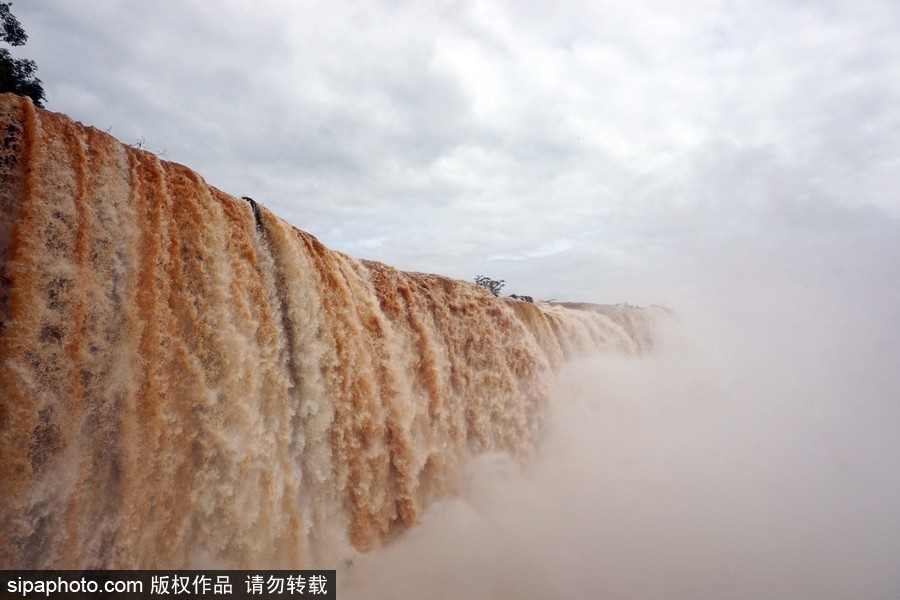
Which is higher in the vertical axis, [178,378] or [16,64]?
[16,64]

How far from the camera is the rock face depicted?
257cm

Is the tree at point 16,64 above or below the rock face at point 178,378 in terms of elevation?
above

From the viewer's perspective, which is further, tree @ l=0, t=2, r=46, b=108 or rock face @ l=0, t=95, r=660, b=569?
tree @ l=0, t=2, r=46, b=108

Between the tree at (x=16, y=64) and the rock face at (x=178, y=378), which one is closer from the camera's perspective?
the rock face at (x=178, y=378)

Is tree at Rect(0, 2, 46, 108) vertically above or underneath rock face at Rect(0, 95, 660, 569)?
above

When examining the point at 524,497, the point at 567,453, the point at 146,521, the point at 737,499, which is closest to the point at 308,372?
the point at 146,521

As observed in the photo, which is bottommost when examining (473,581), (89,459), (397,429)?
(473,581)

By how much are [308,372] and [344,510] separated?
Result: 1.35 m

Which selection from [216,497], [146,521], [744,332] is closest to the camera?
[146,521]

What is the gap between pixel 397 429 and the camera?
508 centimetres

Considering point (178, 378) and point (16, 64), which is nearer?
point (178, 378)

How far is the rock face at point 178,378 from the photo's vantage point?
257cm

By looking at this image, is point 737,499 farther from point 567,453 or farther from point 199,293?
point 199,293

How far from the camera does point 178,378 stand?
323 centimetres
